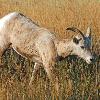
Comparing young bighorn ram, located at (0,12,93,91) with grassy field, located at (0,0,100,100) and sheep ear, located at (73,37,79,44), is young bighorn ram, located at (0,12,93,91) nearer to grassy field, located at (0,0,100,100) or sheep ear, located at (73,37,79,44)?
sheep ear, located at (73,37,79,44)

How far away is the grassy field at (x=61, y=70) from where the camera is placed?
5.38 meters

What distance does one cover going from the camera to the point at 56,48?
7027 mm

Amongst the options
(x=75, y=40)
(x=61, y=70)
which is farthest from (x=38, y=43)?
(x=61, y=70)

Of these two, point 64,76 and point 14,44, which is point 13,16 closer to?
point 14,44

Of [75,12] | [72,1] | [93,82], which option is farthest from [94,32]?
[93,82]

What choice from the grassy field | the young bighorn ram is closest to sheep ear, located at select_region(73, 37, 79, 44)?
the young bighorn ram

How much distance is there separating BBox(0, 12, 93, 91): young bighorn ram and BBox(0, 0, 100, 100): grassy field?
0.18 meters

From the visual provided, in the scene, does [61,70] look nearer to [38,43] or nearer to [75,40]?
[75,40]

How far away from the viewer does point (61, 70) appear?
617cm

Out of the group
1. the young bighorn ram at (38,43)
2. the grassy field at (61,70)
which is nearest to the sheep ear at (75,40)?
the young bighorn ram at (38,43)

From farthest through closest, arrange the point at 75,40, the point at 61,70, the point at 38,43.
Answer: the point at 38,43 → the point at 75,40 → the point at 61,70

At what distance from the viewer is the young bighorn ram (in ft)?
22.5

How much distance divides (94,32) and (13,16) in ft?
9.51

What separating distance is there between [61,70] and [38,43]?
3.80ft
